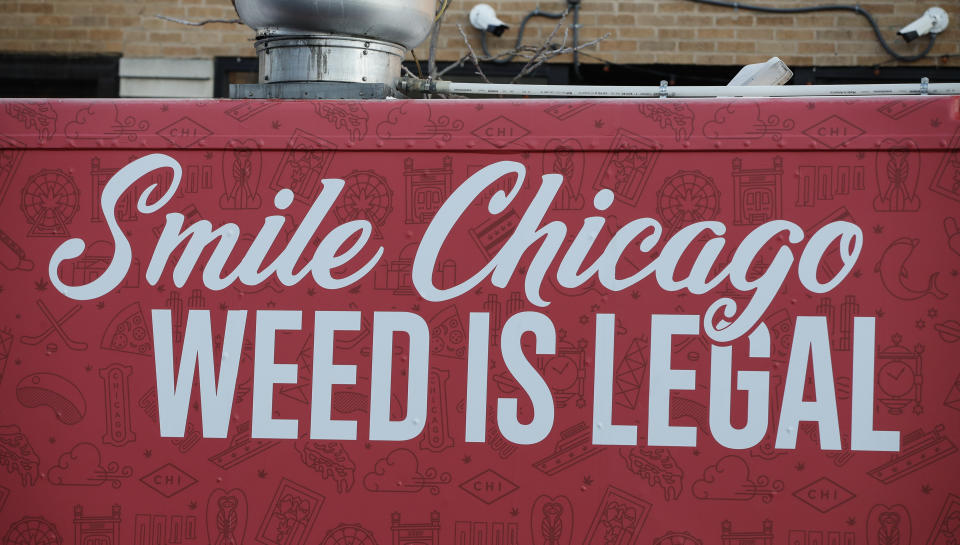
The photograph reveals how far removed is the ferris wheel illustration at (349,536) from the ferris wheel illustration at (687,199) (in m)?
1.07

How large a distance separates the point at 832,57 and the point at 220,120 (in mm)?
5709

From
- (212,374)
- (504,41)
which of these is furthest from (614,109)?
(504,41)

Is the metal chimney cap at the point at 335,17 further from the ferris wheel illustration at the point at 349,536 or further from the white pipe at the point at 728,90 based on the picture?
the ferris wheel illustration at the point at 349,536

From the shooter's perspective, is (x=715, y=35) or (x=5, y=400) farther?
(x=715, y=35)

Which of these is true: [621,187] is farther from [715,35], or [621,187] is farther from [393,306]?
[715,35]

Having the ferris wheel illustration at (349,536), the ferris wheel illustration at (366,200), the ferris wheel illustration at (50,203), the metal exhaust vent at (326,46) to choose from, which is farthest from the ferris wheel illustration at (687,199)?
the ferris wheel illustration at (50,203)

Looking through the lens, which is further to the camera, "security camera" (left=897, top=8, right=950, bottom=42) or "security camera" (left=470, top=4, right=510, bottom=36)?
"security camera" (left=470, top=4, right=510, bottom=36)

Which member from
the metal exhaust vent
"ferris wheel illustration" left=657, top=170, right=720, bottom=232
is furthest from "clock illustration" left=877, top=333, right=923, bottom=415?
the metal exhaust vent

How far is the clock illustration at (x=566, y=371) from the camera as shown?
2611 mm

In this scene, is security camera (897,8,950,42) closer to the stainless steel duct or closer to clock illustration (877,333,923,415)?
the stainless steel duct

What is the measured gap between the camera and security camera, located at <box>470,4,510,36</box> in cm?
732

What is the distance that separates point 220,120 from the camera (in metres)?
2.72

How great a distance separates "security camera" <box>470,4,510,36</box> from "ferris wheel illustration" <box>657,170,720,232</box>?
4919 millimetres

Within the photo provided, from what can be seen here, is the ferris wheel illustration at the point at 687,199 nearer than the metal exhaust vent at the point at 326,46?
Yes
